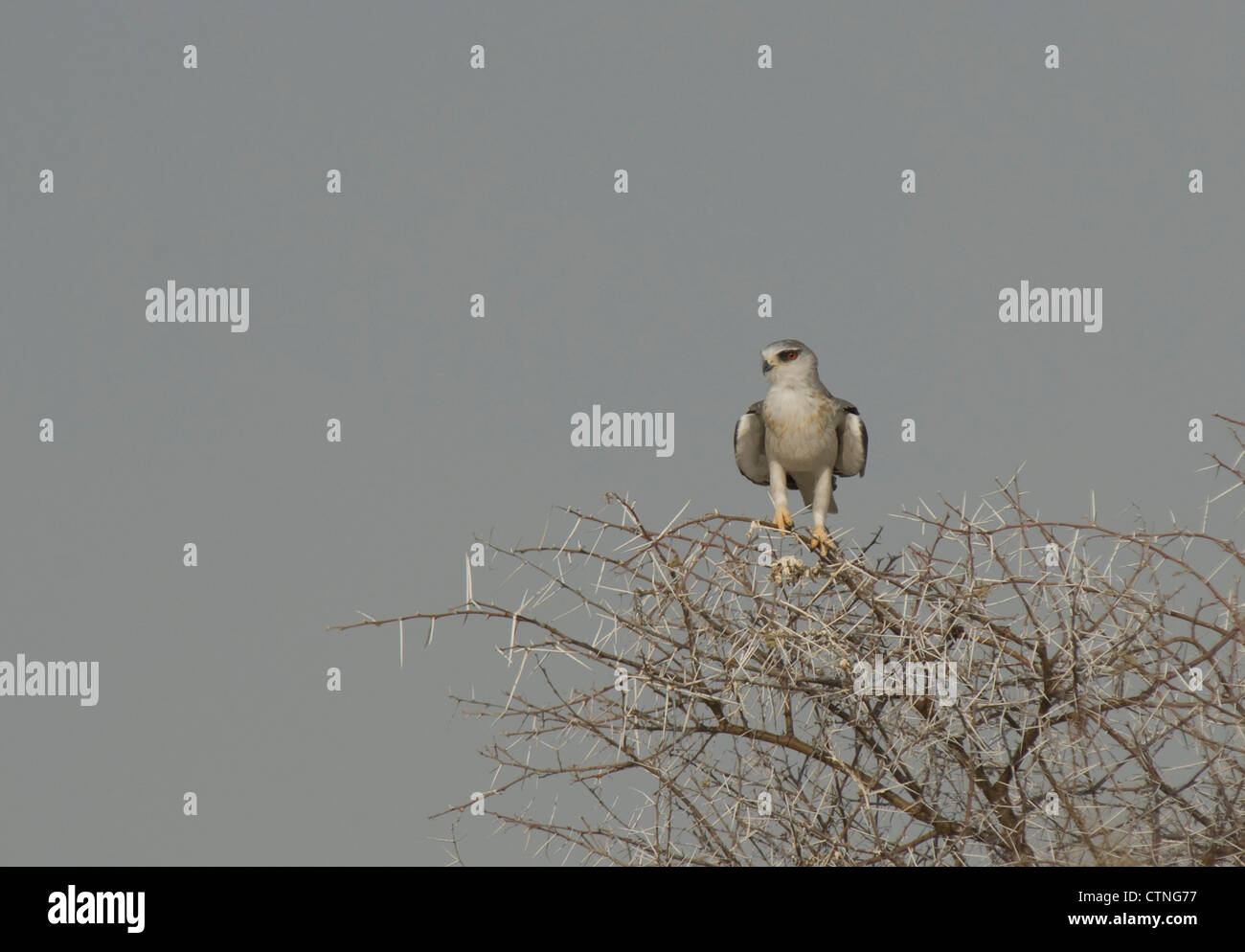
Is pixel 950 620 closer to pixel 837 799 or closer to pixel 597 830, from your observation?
pixel 837 799

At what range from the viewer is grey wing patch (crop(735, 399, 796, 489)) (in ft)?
24.5

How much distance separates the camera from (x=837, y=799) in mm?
5332

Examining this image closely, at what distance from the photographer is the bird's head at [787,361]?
24.2 ft

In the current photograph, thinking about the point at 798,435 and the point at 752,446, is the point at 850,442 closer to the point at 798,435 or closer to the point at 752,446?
the point at 798,435

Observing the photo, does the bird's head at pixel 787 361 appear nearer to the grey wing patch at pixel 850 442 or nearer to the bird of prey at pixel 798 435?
the bird of prey at pixel 798 435

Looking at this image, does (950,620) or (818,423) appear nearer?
(950,620)

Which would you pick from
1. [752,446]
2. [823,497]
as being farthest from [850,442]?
[752,446]

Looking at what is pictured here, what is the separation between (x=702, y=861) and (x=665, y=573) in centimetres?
94

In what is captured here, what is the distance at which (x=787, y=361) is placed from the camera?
7.39 metres

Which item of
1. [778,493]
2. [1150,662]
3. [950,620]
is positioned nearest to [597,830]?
[950,620]

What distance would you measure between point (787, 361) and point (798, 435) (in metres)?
0.35

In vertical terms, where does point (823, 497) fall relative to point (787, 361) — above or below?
below

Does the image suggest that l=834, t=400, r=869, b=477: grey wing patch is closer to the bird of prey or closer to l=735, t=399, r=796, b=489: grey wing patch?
the bird of prey

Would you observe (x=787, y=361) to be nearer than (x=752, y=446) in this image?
Yes
